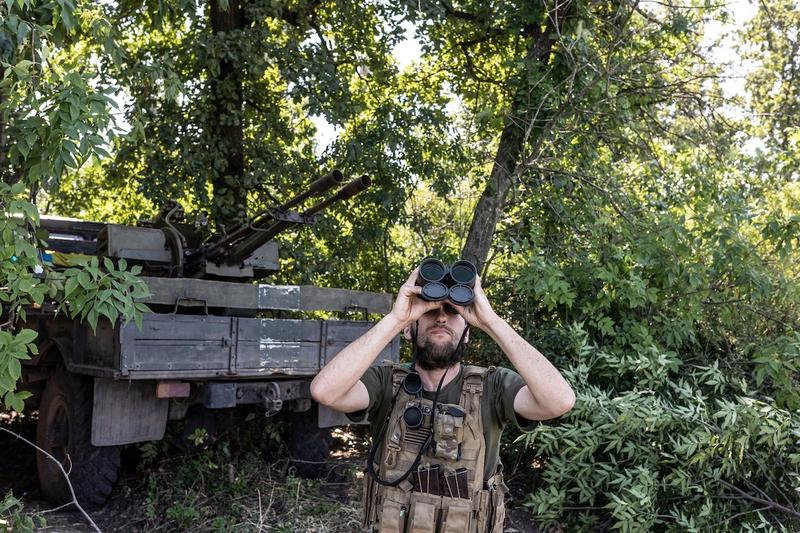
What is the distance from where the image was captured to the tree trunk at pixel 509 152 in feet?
27.3

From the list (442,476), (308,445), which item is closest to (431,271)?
(442,476)

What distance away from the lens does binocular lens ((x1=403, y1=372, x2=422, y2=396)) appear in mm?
3027

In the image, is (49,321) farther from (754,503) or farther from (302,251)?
(754,503)

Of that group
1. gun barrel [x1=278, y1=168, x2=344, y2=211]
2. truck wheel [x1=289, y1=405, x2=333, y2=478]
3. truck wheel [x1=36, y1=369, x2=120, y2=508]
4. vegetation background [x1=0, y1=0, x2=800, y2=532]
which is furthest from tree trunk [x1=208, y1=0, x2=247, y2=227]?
gun barrel [x1=278, y1=168, x2=344, y2=211]

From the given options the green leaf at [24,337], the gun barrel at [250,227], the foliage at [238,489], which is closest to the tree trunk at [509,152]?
the gun barrel at [250,227]

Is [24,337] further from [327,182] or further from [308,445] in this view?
[308,445]

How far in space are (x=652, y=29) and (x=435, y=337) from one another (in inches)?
285

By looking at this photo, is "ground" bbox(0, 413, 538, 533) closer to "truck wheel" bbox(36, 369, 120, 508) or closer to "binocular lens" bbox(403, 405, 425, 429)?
"truck wheel" bbox(36, 369, 120, 508)

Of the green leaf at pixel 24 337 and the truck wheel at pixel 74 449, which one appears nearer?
the green leaf at pixel 24 337

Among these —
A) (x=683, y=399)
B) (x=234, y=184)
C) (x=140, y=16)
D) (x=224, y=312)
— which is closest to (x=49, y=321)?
(x=224, y=312)

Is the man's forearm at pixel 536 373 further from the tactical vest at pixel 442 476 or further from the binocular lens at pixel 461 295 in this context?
the tactical vest at pixel 442 476

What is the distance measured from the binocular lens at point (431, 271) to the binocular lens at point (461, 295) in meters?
0.06

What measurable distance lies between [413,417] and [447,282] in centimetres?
48

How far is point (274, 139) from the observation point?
9797 mm
